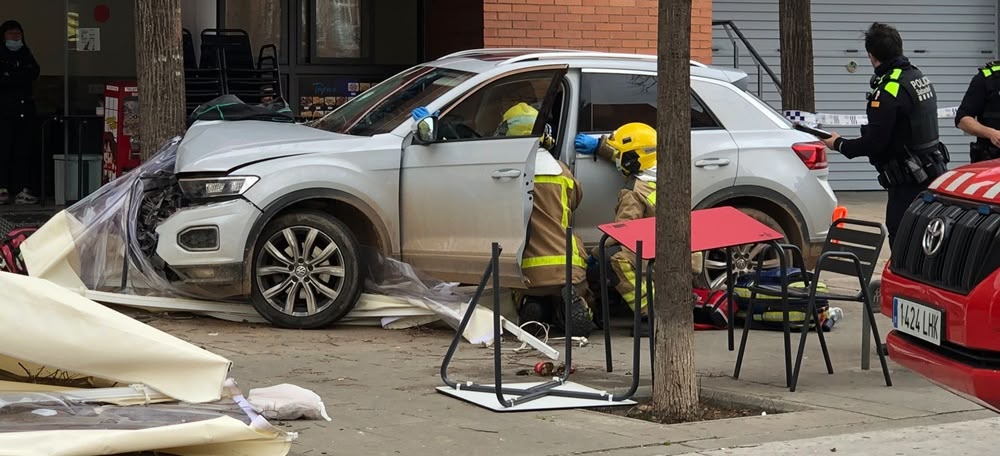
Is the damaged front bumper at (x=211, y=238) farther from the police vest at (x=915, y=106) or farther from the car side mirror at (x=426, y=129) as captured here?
the police vest at (x=915, y=106)

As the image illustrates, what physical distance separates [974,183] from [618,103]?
4245 millimetres

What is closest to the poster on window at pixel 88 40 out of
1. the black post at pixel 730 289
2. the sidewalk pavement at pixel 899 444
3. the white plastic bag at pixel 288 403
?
the black post at pixel 730 289

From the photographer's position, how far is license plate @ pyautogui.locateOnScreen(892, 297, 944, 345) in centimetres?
545

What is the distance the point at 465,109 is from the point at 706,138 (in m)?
1.72

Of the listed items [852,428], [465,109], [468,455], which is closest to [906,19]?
[465,109]

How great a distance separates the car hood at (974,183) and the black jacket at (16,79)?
10658 millimetres

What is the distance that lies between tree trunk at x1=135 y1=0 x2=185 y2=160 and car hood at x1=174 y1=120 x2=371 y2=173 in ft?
1.98

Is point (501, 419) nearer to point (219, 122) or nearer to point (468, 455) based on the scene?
point (468, 455)

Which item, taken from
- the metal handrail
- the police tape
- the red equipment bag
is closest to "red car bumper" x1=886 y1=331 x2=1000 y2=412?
the police tape

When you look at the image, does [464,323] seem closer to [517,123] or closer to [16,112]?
[517,123]

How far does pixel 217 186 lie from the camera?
867 centimetres

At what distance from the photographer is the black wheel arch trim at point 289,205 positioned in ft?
28.6

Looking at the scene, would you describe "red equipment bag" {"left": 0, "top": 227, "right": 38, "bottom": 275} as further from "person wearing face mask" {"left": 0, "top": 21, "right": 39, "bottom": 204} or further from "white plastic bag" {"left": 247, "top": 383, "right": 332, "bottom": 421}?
"person wearing face mask" {"left": 0, "top": 21, "right": 39, "bottom": 204}

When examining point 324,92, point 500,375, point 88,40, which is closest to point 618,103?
point 500,375
